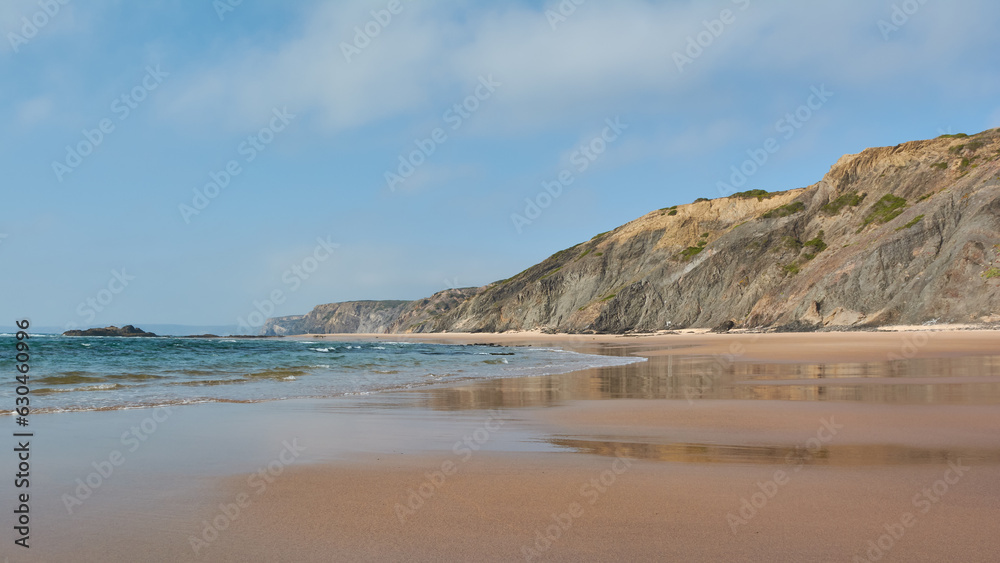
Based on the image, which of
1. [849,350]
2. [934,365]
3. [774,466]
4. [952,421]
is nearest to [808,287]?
[849,350]

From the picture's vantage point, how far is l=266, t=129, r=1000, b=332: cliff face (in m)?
45.0

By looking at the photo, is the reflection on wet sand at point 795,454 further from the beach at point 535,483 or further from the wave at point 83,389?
the wave at point 83,389

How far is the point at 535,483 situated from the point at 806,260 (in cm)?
6615

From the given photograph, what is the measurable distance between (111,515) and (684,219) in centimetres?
8888

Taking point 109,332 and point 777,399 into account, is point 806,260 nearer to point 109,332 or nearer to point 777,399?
point 777,399

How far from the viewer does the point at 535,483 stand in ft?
18.4

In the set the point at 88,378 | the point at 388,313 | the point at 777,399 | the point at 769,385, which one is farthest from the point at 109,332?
the point at 777,399

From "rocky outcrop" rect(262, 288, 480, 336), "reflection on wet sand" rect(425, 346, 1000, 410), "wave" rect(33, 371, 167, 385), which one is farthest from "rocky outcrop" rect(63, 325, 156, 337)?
"reflection on wet sand" rect(425, 346, 1000, 410)

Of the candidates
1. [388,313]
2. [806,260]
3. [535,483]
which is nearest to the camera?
[535,483]

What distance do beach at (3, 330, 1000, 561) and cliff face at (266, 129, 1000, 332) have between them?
39.4 meters

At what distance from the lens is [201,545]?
4164mm

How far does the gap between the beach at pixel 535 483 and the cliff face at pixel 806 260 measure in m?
39.4

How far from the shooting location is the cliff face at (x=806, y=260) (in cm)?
4497

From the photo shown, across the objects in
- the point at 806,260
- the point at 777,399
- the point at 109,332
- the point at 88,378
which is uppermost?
the point at 806,260
